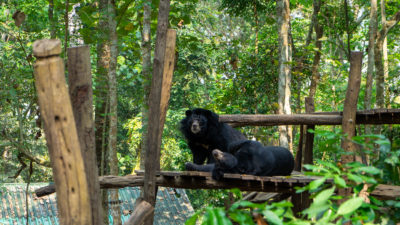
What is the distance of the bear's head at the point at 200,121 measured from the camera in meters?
5.37

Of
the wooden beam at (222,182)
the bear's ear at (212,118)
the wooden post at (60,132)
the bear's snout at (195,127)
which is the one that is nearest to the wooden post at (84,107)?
the wooden post at (60,132)

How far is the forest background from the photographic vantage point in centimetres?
676

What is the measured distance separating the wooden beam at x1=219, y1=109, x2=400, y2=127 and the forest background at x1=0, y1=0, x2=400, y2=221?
1.62ft

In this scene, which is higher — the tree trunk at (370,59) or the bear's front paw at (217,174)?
the tree trunk at (370,59)

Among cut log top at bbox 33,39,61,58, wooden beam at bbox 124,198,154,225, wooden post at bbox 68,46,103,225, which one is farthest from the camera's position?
wooden beam at bbox 124,198,154,225

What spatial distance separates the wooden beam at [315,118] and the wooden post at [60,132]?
129 inches

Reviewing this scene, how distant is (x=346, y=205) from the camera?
1.71m

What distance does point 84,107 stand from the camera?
2713 millimetres

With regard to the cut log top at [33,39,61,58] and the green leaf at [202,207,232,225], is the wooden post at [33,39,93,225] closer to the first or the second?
the cut log top at [33,39,61,58]

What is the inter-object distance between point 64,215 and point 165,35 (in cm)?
206

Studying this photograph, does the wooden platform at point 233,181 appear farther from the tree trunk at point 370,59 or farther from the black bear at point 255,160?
the tree trunk at point 370,59

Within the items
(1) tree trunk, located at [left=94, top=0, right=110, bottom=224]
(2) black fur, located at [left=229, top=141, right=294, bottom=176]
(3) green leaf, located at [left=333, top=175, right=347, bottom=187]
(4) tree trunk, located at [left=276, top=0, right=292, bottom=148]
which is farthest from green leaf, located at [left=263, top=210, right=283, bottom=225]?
(4) tree trunk, located at [left=276, top=0, right=292, bottom=148]

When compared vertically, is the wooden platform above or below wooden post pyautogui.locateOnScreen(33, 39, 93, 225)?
below

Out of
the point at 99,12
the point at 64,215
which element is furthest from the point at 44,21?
the point at 64,215
